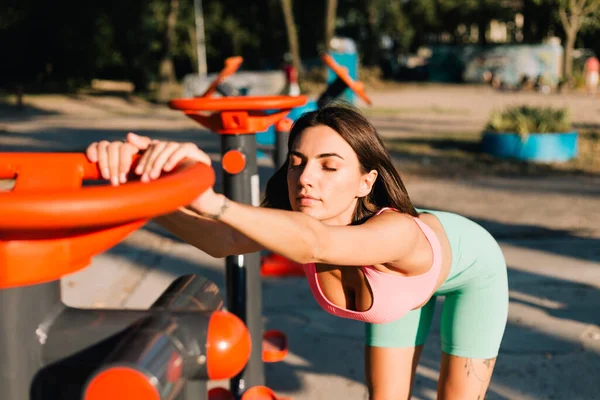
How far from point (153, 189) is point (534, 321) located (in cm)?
347

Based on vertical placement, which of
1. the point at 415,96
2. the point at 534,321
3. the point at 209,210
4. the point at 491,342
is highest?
the point at 209,210

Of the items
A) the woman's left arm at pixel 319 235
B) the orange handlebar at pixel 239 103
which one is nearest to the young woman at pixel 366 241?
the woman's left arm at pixel 319 235

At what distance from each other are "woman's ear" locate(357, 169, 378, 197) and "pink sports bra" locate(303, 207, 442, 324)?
7 centimetres

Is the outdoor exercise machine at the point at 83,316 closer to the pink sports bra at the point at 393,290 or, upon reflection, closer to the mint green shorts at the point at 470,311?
the pink sports bra at the point at 393,290

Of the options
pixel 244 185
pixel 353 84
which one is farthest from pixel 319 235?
pixel 353 84

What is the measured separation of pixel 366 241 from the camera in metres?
1.62

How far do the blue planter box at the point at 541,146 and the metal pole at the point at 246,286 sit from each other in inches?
285

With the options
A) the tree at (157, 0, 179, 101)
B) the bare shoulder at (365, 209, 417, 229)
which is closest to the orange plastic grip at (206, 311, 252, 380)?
the bare shoulder at (365, 209, 417, 229)

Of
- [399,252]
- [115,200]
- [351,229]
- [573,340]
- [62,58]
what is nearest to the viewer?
[115,200]

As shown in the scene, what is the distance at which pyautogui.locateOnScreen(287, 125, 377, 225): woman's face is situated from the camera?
71.7 inches

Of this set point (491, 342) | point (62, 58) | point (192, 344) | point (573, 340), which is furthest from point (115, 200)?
point (62, 58)

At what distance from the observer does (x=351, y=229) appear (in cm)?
160

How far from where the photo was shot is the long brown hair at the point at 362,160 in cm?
191

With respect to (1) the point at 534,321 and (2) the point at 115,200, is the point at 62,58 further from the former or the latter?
(2) the point at 115,200
